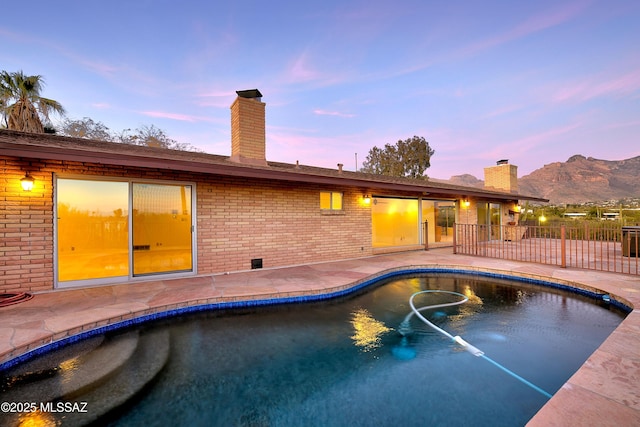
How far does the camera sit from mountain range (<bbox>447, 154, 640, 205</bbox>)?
4641 centimetres

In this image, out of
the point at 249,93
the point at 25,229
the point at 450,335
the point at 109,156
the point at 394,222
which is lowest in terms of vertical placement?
the point at 450,335

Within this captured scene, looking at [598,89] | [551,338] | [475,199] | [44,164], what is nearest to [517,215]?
[475,199]

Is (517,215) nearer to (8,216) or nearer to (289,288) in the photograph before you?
(289,288)

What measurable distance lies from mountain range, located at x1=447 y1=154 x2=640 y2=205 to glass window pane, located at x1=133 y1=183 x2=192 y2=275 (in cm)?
5513

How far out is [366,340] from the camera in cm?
357

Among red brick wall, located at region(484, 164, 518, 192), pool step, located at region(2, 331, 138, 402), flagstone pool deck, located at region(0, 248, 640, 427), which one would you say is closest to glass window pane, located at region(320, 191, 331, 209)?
flagstone pool deck, located at region(0, 248, 640, 427)

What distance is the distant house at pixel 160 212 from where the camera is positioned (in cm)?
444

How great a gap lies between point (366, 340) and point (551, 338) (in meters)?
2.49

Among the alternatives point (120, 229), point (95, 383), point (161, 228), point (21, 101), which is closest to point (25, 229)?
point (120, 229)

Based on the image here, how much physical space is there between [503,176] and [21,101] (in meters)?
22.6

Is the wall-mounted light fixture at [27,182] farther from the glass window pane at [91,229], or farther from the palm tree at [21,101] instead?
the palm tree at [21,101]

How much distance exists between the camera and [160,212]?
5609 millimetres

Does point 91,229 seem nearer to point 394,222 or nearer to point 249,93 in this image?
point 249,93

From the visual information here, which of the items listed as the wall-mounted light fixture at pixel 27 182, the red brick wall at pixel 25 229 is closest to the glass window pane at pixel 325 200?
the red brick wall at pixel 25 229
